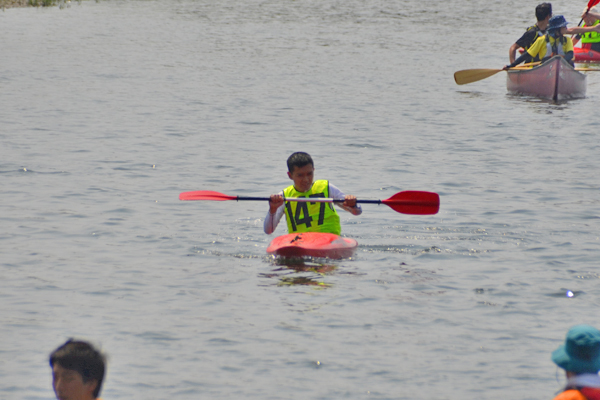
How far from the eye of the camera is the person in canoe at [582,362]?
309cm

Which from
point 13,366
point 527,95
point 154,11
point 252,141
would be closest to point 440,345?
point 13,366

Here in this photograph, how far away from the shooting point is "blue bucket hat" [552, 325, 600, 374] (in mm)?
3088

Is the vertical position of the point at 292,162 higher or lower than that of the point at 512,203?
higher

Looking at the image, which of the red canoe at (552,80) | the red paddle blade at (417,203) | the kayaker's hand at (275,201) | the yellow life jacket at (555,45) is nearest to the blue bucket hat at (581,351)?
the kayaker's hand at (275,201)

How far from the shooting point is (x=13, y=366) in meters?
5.38

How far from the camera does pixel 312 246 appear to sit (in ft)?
23.9

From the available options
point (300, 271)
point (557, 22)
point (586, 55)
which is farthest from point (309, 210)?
point (586, 55)

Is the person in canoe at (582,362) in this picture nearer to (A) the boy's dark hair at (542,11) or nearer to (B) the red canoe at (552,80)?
(A) the boy's dark hair at (542,11)

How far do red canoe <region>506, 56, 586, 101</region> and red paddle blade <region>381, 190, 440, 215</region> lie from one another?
956 centimetres

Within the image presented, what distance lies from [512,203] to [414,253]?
7.59 feet

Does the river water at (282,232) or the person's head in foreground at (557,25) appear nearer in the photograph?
the river water at (282,232)

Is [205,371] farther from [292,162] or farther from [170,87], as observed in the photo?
[170,87]

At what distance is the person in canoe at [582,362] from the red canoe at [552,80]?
14.2 m

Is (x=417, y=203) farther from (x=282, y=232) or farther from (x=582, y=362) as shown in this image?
(x=582, y=362)
